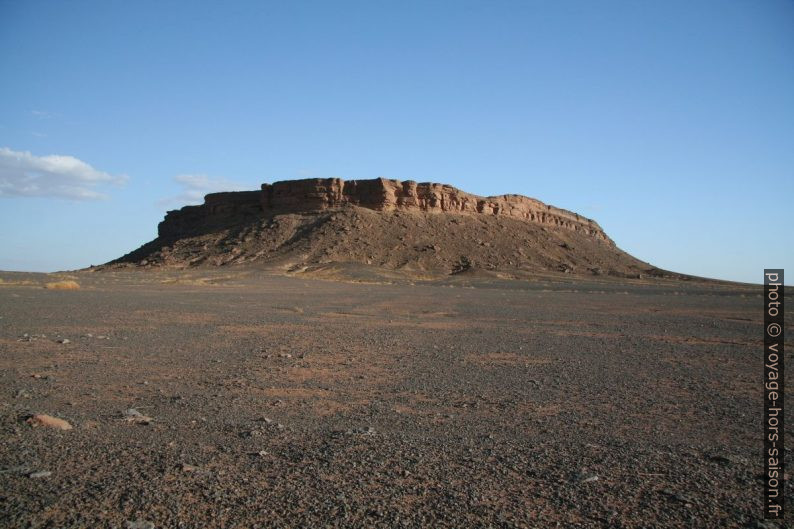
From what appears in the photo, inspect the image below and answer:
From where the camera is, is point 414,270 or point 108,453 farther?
point 414,270

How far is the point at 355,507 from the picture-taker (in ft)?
14.1

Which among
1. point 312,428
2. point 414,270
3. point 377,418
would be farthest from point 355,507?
point 414,270

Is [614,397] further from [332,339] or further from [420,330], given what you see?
[420,330]

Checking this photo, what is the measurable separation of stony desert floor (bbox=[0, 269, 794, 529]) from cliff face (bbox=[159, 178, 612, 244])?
7509cm

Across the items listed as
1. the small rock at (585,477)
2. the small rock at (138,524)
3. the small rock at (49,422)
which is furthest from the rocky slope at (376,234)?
the small rock at (138,524)

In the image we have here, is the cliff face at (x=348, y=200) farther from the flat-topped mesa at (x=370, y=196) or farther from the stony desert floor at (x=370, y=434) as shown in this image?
the stony desert floor at (x=370, y=434)

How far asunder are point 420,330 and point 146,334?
25.6ft

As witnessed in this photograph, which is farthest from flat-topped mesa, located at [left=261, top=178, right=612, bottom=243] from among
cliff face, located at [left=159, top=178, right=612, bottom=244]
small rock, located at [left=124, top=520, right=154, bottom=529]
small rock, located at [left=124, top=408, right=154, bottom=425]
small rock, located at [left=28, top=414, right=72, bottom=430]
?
small rock, located at [left=124, top=520, right=154, bottom=529]

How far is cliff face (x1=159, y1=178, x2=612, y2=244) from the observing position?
8825 centimetres

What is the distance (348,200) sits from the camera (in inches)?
3501

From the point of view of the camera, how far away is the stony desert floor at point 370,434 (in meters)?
4.29

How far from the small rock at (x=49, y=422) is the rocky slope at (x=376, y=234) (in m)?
60.6

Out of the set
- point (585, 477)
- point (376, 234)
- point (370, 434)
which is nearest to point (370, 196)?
point (376, 234)

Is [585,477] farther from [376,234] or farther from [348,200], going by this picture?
[348,200]
